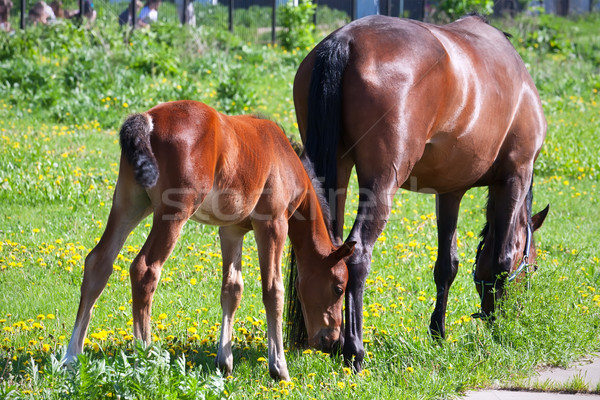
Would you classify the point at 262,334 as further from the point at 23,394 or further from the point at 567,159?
the point at 567,159

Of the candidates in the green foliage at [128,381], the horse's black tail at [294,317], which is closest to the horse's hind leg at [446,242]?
the horse's black tail at [294,317]

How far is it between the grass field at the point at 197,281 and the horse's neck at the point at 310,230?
627mm

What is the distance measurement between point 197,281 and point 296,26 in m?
12.8

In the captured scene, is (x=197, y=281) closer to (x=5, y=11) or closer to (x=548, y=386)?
(x=548, y=386)

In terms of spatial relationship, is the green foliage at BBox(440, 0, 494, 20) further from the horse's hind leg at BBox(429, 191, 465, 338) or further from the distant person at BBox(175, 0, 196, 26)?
the horse's hind leg at BBox(429, 191, 465, 338)

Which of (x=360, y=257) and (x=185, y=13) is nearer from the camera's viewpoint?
(x=360, y=257)

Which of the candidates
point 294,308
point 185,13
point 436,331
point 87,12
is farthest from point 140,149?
point 185,13

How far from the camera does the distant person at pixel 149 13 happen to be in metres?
16.8

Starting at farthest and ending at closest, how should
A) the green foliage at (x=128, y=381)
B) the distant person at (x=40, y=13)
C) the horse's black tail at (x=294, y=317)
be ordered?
the distant person at (x=40, y=13), the horse's black tail at (x=294, y=317), the green foliage at (x=128, y=381)

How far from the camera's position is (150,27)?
52.6 feet

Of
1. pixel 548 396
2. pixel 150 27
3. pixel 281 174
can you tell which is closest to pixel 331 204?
pixel 281 174

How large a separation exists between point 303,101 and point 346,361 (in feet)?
5.25

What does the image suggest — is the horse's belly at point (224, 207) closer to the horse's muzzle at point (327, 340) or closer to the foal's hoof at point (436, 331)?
the horse's muzzle at point (327, 340)

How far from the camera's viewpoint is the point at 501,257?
5168 millimetres
